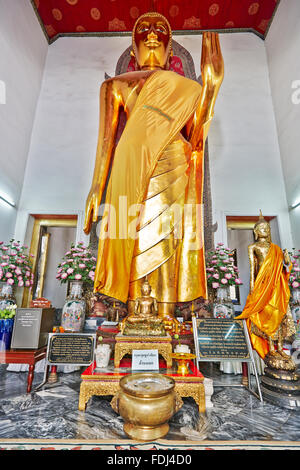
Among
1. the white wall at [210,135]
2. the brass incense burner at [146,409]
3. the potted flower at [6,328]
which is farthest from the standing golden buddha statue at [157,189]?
the brass incense burner at [146,409]

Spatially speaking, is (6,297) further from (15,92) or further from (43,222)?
(15,92)

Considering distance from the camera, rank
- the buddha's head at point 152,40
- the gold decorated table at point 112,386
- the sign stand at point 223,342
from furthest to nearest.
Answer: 1. the buddha's head at point 152,40
2. the sign stand at point 223,342
3. the gold decorated table at point 112,386

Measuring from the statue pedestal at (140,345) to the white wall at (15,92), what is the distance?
2.42 metres

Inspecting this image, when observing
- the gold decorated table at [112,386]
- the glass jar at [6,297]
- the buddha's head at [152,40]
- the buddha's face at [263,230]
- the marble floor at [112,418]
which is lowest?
the marble floor at [112,418]

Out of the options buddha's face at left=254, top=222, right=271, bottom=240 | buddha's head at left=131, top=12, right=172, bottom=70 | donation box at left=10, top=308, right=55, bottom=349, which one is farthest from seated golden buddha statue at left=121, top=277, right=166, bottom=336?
buddha's head at left=131, top=12, right=172, bottom=70

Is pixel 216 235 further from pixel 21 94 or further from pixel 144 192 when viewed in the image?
pixel 21 94

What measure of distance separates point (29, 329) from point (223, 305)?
6.10ft

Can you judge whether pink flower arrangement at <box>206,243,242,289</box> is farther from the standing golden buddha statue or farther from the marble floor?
the marble floor

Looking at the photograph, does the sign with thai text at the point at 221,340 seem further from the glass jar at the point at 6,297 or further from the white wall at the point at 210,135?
the glass jar at the point at 6,297

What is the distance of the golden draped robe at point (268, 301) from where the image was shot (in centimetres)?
210

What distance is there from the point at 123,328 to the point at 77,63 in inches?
180

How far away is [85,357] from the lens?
1.90 m
